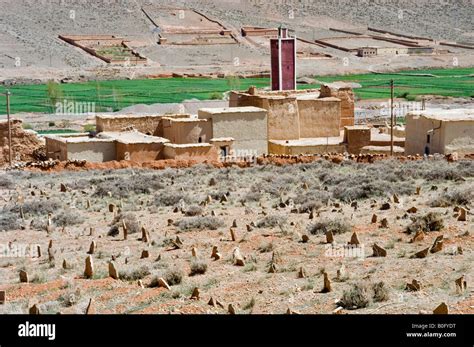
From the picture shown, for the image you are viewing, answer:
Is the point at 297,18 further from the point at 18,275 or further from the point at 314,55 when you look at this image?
the point at 18,275

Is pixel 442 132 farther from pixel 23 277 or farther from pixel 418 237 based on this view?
pixel 23 277

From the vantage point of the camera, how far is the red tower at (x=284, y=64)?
4491 cm

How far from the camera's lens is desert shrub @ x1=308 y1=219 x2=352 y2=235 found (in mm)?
13961

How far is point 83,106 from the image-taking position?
5847 centimetres

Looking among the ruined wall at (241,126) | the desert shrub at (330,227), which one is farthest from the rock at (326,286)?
the ruined wall at (241,126)

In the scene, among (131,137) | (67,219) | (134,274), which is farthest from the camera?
(131,137)

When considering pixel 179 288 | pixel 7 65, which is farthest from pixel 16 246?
pixel 7 65

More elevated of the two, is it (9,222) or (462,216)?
(462,216)

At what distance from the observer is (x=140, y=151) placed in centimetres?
3059

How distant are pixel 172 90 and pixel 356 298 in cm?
6119

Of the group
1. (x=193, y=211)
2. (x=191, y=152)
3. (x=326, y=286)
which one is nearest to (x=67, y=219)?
(x=193, y=211)

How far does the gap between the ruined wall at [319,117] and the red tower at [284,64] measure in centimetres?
956

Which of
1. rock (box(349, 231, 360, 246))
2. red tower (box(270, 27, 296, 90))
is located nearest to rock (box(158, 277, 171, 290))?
rock (box(349, 231, 360, 246))

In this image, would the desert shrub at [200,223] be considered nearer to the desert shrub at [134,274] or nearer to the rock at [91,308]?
the desert shrub at [134,274]
